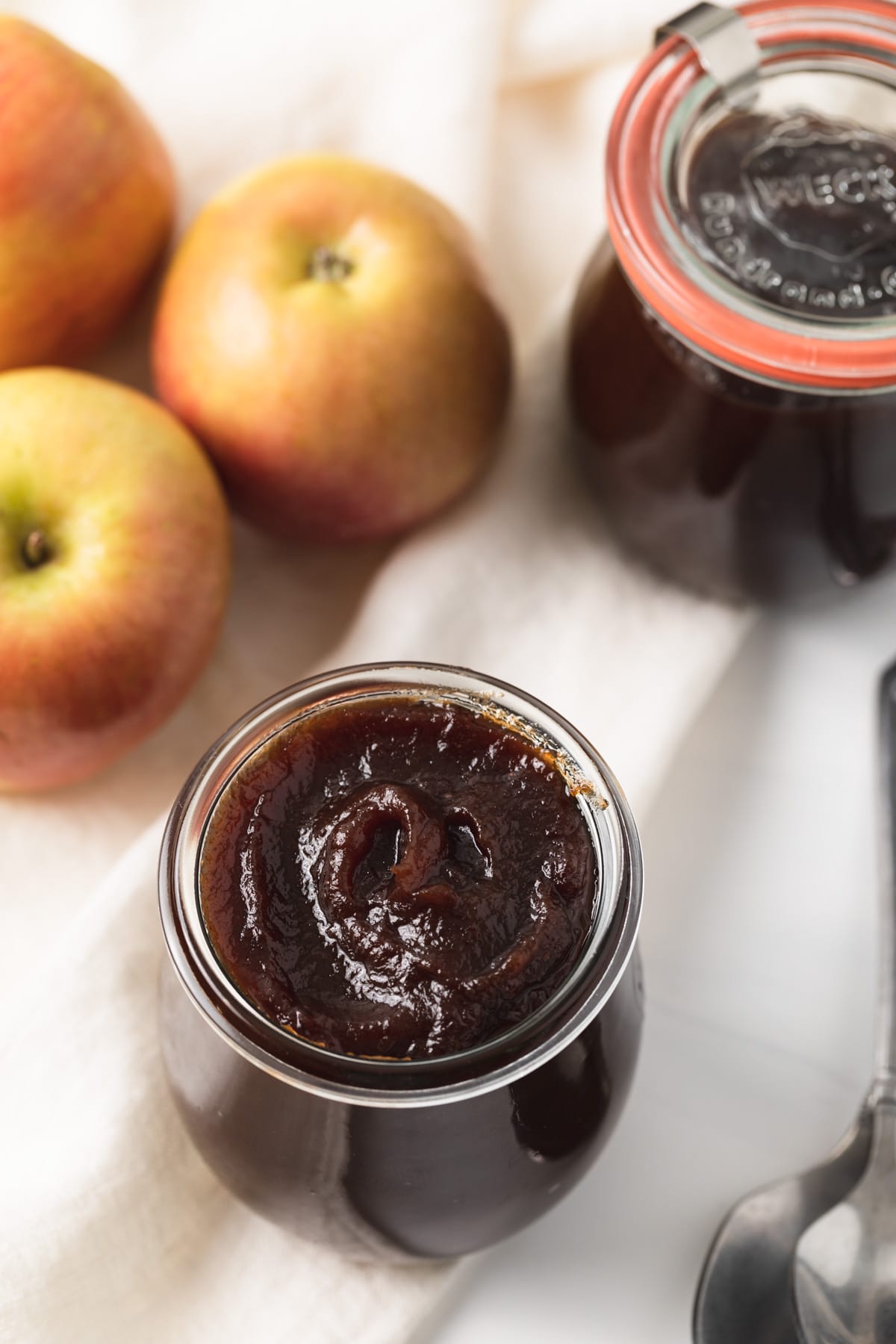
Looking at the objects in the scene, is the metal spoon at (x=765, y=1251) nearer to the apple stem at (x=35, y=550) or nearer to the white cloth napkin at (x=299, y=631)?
the white cloth napkin at (x=299, y=631)

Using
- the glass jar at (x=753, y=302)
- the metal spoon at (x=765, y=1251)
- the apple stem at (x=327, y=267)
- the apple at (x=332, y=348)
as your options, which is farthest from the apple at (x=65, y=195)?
the metal spoon at (x=765, y=1251)

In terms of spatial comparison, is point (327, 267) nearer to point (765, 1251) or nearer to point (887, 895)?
point (887, 895)

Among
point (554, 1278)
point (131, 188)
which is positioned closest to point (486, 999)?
point (554, 1278)

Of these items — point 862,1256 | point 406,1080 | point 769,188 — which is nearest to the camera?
point 406,1080

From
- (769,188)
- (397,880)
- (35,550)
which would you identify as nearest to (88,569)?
(35,550)

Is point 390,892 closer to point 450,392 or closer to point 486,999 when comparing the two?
point 486,999

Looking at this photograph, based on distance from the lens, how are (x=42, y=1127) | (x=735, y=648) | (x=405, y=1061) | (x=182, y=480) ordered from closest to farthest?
(x=405, y=1061), (x=42, y=1127), (x=182, y=480), (x=735, y=648)

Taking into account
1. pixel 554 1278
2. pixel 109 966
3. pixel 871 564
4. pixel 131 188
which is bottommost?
pixel 554 1278

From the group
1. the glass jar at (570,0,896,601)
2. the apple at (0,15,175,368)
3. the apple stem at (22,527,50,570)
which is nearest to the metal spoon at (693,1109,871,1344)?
the glass jar at (570,0,896,601)
